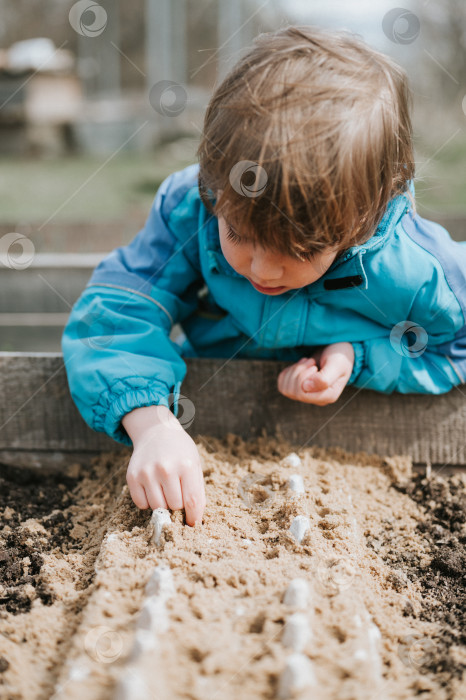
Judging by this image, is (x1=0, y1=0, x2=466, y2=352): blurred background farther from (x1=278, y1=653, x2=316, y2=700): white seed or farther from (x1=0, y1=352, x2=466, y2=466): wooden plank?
(x1=278, y1=653, x2=316, y2=700): white seed

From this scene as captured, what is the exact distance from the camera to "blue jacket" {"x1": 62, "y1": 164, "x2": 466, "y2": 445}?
1.58 metres

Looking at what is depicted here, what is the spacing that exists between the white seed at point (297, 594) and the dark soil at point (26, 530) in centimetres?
44

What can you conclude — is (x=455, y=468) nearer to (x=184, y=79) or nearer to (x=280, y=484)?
(x=280, y=484)

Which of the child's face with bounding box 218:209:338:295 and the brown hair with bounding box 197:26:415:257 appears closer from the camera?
the brown hair with bounding box 197:26:415:257

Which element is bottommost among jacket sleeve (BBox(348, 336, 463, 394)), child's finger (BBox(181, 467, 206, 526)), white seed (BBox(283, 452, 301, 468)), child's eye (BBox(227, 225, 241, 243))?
white seed (BBox(283, 452, 301, 468))

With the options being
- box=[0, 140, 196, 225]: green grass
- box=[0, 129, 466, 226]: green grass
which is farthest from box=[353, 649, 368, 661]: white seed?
box=[0, 140, 196, 225]: green grass

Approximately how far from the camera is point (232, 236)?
4.38 feet

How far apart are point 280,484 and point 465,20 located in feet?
41.6

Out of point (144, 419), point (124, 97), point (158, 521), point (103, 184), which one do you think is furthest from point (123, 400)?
point (124, 97)

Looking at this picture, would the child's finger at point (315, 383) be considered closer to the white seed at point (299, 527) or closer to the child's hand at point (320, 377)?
Answer: the child's hand at point (320, 377)

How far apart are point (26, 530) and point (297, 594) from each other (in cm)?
68

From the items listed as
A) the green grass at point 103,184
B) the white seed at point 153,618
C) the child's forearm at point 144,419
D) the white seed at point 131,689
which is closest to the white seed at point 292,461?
the child's forearm at point 144,419

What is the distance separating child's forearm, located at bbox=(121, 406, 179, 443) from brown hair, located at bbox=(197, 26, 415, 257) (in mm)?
488

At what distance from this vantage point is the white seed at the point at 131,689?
2.67ft
